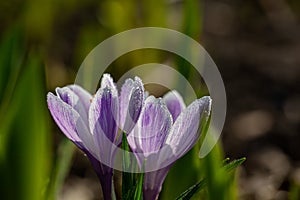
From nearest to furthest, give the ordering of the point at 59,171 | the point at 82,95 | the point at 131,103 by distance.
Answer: the point at 131,103 < the point at 82,95 < the point at 59,171

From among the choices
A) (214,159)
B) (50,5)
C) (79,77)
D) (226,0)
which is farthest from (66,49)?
(214,159)

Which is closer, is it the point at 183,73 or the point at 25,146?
the point at 25,146

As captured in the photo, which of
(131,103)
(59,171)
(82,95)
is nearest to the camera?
(131,103)

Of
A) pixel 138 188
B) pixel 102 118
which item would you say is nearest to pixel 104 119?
pixel 102 118

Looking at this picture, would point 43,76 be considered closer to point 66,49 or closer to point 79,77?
point 79,77

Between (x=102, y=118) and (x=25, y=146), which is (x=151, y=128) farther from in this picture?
(x=25, y=146)

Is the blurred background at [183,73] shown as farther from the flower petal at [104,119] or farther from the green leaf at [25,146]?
the flower petal at [104,119]

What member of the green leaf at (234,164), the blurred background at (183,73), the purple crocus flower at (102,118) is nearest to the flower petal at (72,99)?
the purple crocus flower at (102,118)
